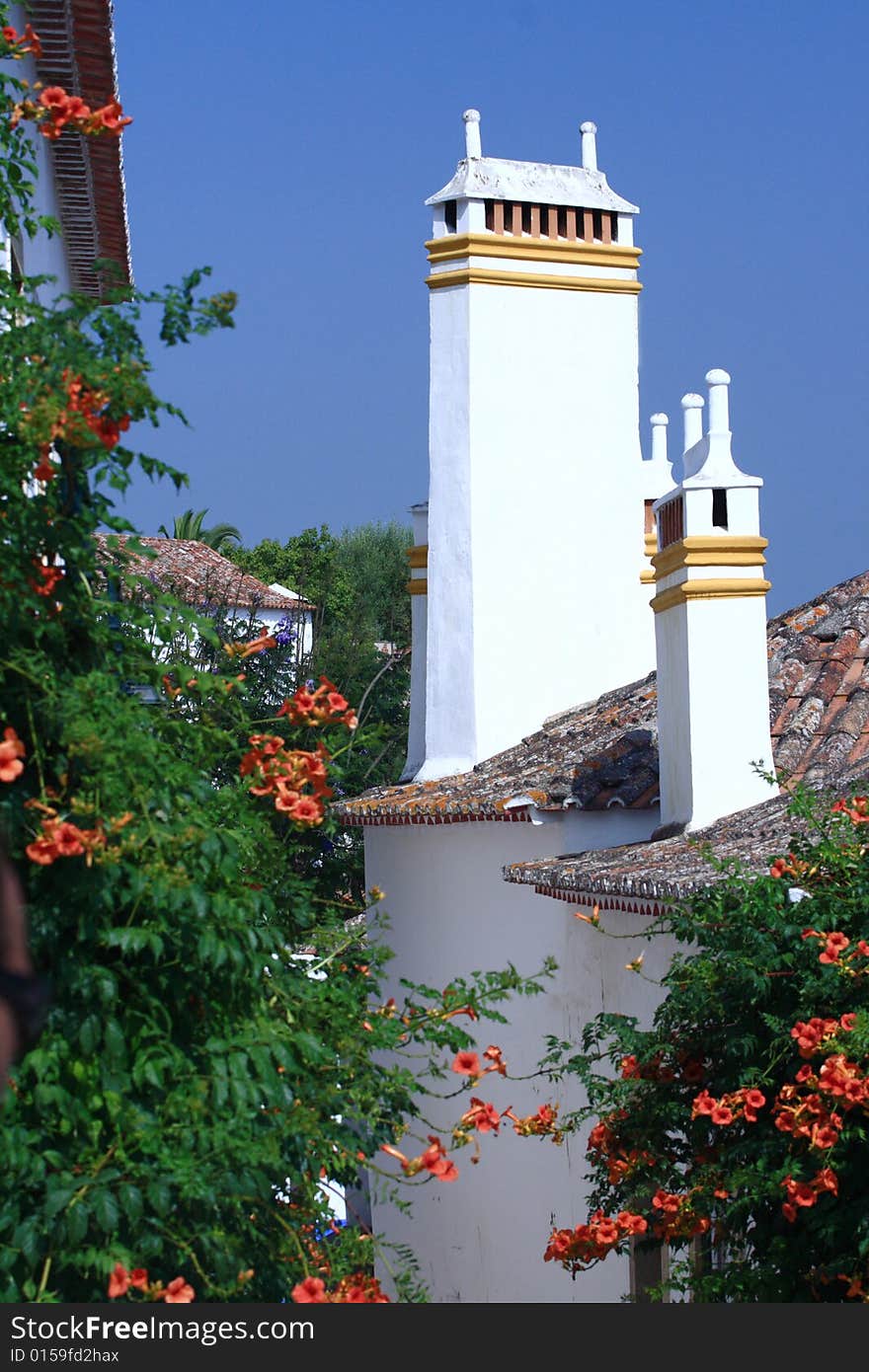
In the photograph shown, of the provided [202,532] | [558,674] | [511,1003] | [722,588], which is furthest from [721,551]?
[202,532]

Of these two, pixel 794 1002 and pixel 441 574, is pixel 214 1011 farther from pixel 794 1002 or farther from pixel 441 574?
pixel 441 574

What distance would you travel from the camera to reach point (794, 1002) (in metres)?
5.59

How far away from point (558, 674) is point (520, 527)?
1.12 m

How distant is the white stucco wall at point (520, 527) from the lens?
40.8ft

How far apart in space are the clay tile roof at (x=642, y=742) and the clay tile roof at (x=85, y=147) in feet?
12.8

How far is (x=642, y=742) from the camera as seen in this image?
10.7 m

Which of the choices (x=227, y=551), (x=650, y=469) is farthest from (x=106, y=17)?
(x=227, y=551)

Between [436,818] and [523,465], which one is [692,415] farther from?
[436,818]

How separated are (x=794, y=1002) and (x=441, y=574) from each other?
23.9 ft

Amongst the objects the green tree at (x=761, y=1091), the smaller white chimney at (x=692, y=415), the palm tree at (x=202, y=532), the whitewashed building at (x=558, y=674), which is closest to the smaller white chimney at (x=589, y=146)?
the whitewashed building at (x=558, y=674)

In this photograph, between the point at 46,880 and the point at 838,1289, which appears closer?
the point at 46,880

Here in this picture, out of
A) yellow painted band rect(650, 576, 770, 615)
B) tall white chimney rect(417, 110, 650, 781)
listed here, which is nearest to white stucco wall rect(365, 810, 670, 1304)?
tall white chimney rect(417, 110, 650, 781)

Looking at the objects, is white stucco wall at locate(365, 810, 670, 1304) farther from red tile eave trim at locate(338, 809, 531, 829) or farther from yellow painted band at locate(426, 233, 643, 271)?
yellow painted band at locate(426, 233, 643, 271)

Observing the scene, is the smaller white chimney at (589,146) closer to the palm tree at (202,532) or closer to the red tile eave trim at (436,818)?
the red tile eave trim at (436,818)
